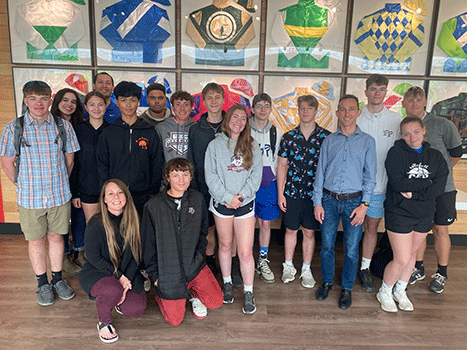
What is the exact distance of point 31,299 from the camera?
2.51 meters

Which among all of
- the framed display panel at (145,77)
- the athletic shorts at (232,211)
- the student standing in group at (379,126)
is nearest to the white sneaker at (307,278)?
the student standing in group at (379,126)

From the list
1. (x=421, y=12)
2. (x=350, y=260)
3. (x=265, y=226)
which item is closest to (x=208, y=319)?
(x=265, y=226)

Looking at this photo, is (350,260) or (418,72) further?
(418,72)

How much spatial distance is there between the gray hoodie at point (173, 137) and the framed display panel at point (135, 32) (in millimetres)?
1106

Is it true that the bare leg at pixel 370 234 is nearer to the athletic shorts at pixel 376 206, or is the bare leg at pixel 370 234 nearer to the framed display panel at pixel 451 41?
the athletic shorts at pixel 376 206

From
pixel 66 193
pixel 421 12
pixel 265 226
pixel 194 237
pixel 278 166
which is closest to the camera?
pixel 194 237

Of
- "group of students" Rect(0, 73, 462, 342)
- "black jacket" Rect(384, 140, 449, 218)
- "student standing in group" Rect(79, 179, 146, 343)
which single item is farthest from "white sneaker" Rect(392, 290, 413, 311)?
"student standing in group" Rect(79, 179, 146, 343)

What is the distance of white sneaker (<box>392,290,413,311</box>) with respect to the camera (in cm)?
246

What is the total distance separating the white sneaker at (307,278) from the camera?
9.01 ft

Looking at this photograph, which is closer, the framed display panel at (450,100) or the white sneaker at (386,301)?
the white sneaker at (386,301)

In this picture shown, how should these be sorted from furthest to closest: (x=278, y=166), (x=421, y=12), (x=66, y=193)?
(x=421, y=12)
(x=278, y=166)
(x=66, y=193)

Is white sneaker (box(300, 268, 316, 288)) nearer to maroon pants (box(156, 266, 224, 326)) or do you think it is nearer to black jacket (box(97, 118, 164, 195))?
maroon pants (box(156, 266, 224, 326))

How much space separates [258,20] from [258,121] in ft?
4.71

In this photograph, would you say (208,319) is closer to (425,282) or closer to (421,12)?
(425,282)
